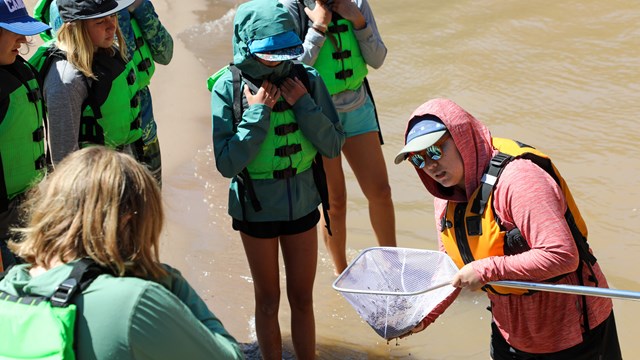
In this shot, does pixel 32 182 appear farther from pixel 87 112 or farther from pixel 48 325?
pixel 48 325

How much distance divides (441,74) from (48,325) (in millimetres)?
7346

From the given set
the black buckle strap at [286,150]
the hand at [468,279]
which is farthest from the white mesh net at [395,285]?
the black buckle strap at [286,150]

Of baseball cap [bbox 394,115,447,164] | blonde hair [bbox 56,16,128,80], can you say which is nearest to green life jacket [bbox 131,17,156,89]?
blonde hair [bbox 56,16,128,80]

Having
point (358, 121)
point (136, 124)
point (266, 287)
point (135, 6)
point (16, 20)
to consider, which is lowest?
point (266, 287)

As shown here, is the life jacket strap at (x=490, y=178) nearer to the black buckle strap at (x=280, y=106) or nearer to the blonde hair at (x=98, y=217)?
the black buckle strap at (x=280, y=106)

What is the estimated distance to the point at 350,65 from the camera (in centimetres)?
493

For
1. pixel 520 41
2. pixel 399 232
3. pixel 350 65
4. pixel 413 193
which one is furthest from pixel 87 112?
pixel 520 41

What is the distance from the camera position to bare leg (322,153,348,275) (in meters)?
5.09

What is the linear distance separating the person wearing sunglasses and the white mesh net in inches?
5.1

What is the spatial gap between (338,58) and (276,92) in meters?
0.97

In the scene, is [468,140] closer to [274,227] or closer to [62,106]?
[274,227]

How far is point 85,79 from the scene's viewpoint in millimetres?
4133

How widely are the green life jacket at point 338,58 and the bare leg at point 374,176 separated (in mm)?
340

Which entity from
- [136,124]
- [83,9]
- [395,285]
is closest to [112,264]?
[395,285]
